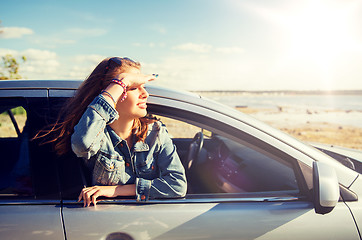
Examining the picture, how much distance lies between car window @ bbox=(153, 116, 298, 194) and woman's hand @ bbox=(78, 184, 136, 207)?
50 centimetres

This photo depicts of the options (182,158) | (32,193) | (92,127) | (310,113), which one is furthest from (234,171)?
(310,113)

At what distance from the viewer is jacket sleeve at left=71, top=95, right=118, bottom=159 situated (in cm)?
141

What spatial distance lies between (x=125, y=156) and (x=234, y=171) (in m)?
0.96

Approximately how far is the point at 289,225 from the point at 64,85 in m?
1.39

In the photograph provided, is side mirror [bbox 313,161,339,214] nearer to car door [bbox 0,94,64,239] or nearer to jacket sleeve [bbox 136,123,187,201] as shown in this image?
jacket sleeve [bbox 136,123,187,201]

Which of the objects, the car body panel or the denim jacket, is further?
the denim jacket

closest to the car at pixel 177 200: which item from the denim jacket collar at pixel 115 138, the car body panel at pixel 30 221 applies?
the car body panel at pixel 30 221

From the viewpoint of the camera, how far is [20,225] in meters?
1.30

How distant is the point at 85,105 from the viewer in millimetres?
1569

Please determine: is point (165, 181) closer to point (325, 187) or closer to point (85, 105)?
point (85, 105)

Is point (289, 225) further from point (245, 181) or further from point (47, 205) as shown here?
point (47, 205)

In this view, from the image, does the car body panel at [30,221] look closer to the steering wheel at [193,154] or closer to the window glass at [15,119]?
the window glass at [15,119]

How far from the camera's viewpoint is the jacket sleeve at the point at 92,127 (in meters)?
1.41

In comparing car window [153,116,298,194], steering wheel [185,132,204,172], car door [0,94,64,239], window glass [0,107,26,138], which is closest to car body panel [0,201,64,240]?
car door [0,94,64,239]
